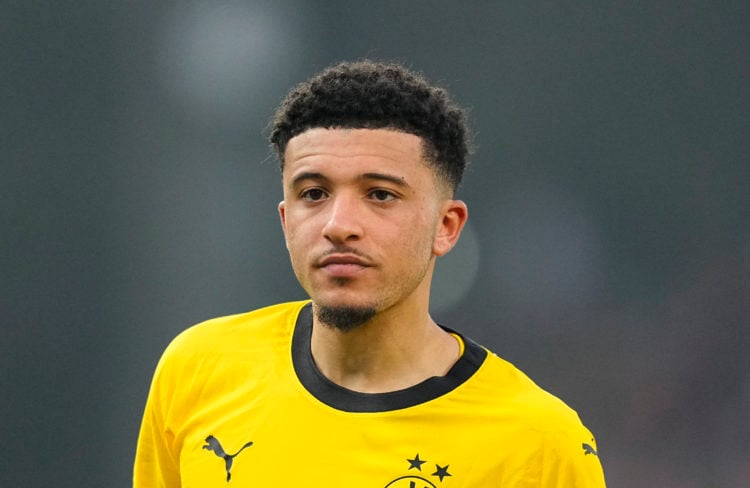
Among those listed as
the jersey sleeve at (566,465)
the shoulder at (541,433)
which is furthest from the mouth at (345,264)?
the jersey sleeve at (566,465)

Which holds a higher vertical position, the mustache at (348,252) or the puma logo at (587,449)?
the mustache at (348,252)

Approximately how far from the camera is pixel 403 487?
1721mm

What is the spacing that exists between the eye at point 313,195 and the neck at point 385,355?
271 millimetres

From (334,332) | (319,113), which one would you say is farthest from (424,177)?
(334,332)

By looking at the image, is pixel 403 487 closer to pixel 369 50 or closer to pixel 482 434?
pixel 482 434

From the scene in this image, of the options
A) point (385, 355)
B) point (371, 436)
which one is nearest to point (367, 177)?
point (385, 355)

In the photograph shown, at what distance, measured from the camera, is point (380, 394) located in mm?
1822

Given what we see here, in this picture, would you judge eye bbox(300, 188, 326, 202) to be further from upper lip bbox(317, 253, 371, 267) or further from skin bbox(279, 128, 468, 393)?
upper lip bbox(317, 253, 371, 267)

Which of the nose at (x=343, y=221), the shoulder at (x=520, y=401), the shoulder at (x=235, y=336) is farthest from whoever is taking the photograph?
the shoulder at (x=235, y=336)

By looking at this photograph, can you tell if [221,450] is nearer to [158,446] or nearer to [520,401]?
[158,446]

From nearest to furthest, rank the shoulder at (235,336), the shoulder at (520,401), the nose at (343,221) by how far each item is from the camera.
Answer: the nose at (343,221) → the shoulder at (520,401) → the shoulder at (235,336)

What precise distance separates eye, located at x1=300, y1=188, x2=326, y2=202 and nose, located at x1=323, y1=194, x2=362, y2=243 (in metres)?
0.06

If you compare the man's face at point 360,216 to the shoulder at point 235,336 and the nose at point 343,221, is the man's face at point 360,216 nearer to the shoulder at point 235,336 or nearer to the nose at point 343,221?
the nose at point 343,221

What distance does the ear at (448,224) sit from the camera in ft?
6.20
